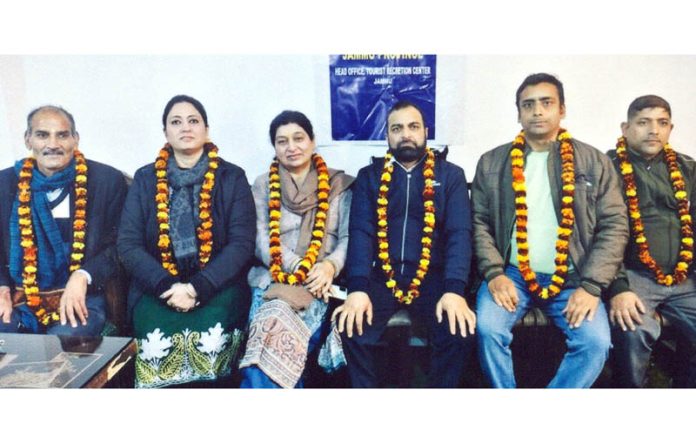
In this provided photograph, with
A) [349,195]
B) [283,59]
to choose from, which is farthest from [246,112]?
[349,195]

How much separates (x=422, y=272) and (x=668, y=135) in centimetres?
143

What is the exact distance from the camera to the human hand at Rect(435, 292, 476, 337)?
7.91 ft

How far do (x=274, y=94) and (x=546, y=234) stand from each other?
5.15 feet

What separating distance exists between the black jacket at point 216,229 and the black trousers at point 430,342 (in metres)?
0.69

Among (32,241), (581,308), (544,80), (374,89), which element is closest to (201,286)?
(32,241)

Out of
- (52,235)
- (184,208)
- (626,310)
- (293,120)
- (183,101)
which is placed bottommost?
(626,310)

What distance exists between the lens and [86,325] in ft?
8.46

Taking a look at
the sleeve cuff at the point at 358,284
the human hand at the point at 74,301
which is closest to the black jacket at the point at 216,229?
the human hand at the point at 74,301

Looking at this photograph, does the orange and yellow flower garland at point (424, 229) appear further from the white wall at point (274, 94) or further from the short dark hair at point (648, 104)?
the short dark hair at point (648, 104)

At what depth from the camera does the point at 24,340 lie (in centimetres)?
236

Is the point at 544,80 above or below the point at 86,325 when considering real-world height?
above

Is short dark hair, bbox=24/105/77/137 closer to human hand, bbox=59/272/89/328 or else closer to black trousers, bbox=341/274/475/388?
human hand, bbox=59/272/89/328

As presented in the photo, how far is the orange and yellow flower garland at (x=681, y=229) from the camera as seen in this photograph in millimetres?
2529

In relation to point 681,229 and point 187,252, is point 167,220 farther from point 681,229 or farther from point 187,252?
point 681,229
